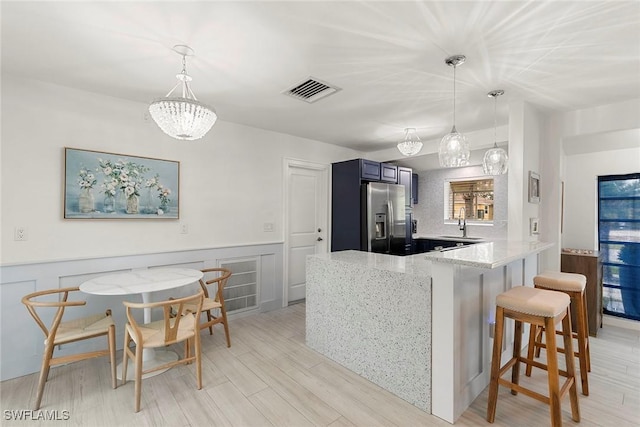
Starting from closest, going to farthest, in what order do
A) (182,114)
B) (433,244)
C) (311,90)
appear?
1. (182,114)
2. (311,90)
3. (433,244)

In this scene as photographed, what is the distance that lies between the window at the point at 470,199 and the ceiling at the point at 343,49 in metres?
2.20

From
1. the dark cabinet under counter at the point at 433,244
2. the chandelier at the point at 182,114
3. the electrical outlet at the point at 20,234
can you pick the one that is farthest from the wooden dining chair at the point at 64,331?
the dark cabinet under counter at the point at 433,244

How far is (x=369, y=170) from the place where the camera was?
4531mm

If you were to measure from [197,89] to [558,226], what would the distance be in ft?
13.2

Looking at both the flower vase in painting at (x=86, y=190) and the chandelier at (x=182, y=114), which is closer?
the chandelier at (x=182, y=114)

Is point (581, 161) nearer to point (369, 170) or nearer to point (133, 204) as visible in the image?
point (369, 170)

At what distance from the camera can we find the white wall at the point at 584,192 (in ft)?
12.8

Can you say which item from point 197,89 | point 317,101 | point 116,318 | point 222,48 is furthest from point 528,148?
point 116,318

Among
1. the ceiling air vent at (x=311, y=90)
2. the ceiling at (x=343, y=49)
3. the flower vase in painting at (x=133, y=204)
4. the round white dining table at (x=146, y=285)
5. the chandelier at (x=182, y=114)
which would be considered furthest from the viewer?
the flower vase in painting at (x=133, y=204)

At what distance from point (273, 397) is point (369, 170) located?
329 centimetres

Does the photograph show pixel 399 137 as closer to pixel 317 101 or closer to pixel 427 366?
pixel 317 101

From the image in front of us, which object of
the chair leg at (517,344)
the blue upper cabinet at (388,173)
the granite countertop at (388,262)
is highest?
the blue upper cabinet at (388,173)

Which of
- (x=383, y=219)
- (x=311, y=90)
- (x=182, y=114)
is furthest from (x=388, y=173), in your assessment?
(x=182, y=114)

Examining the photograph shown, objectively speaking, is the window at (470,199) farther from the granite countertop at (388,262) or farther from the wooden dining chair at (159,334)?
the wooden dining chair at (159,334)
